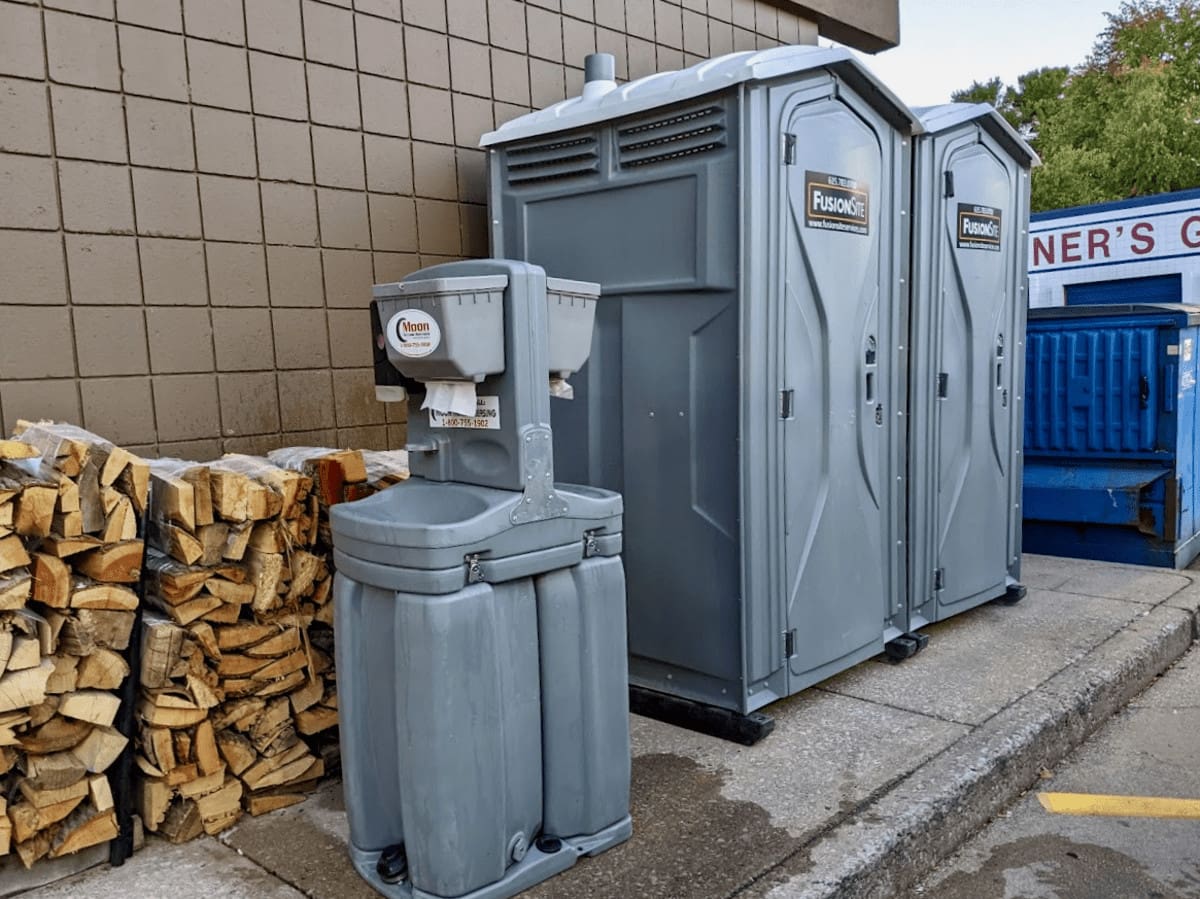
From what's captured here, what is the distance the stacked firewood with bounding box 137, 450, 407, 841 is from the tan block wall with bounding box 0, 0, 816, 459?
73cm

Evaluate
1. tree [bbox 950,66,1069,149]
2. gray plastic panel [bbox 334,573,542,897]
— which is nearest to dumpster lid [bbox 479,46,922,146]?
gray plastic panel [bbox 334,573,542,897]

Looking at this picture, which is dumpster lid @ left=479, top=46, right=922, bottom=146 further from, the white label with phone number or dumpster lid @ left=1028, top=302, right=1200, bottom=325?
dumpster lid @ left=1028, top=302, right=1200, bottom=325

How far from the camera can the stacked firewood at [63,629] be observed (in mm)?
2670

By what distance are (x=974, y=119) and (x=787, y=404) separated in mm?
1977

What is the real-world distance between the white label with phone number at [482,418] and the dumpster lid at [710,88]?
1.50 m

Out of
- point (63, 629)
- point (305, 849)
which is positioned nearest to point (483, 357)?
point (63, 629)

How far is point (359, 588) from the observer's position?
8.84 ft

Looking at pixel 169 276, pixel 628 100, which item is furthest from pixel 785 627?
pixel 169 276

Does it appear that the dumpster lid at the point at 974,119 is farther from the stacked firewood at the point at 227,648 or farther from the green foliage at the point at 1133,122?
the green foliage at the point at 1133,122

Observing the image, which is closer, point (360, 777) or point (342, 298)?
point (360, 777)

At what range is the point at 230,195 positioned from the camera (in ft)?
13.1

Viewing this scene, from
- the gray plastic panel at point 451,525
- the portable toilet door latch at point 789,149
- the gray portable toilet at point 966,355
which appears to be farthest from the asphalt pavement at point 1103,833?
the portable toilet door latch at point 789,149

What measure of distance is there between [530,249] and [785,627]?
6.05ft

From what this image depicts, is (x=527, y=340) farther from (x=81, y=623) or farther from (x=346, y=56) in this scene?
(x=346, y=56)
